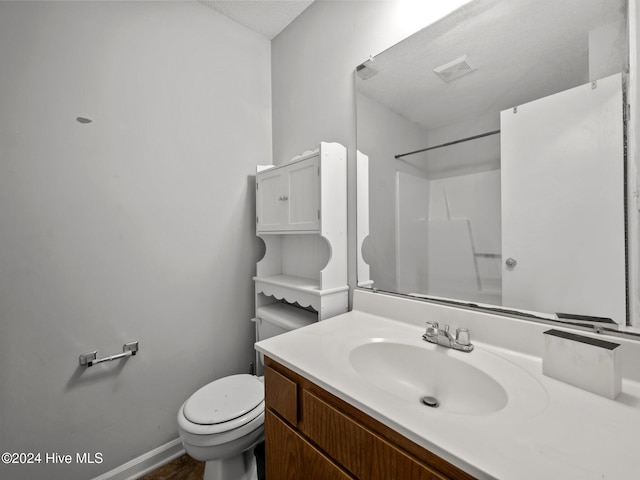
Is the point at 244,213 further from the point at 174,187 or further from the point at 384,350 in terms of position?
the point at 384,350

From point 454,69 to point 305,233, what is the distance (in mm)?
907

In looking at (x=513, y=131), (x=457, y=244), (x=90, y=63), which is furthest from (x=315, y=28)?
(x=457, y=244)

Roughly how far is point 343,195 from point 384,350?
0.74m

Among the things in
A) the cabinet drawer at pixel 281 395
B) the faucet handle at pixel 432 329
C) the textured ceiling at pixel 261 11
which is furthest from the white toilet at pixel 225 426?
the textured ceiling at pixel 261 11

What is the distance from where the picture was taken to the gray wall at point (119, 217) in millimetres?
1047

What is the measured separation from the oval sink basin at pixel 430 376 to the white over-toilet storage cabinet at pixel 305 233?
15.3 inches

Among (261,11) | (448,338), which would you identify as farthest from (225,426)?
(261,11)

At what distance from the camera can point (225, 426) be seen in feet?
3.39

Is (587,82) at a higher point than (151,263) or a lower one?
higher

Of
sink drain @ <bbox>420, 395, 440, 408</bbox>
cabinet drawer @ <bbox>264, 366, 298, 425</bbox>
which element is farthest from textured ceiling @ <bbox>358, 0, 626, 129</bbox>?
cabinet drawer @ <bbox>264, 366, 298, 425</bbox>

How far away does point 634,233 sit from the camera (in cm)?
65

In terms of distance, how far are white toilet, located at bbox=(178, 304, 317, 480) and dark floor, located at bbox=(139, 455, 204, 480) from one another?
0.77ft

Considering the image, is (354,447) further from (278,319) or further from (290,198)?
(290,198)

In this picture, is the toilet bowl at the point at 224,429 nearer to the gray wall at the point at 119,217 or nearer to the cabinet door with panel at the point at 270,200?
the gray wall at the point at 119,217
